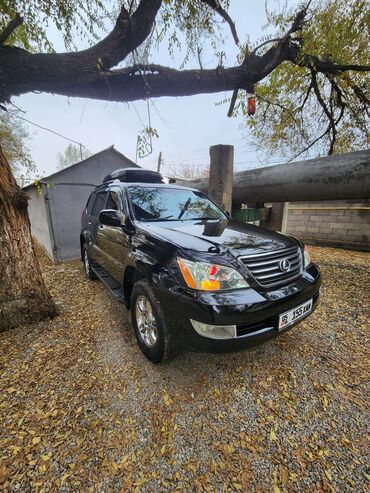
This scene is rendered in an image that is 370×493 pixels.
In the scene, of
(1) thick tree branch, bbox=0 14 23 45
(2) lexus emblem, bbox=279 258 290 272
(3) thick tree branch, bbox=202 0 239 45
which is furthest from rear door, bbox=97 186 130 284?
(3) thick tree branch, bbox=202 0 239 45

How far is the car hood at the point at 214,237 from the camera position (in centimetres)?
183

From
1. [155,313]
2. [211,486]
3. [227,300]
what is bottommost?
[211,486]

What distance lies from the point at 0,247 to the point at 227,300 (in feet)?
8.99

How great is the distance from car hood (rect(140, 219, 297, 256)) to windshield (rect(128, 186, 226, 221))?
21 cm

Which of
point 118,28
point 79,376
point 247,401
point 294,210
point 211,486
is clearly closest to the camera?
point 211,486

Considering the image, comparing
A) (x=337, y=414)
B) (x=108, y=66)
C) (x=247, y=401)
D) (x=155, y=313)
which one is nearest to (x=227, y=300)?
(x=155, y=313)

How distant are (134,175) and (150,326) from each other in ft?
11.0

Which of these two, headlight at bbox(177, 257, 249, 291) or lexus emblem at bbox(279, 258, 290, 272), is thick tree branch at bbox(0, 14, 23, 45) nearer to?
headlight at bbox(177, 257, 249, 291)

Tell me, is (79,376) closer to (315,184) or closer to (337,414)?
(337,414)

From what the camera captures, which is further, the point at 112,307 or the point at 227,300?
the point at 112,307

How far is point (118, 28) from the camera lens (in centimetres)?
425

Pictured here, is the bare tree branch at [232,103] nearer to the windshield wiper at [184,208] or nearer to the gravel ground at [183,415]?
the windshield wiper at [184,208]

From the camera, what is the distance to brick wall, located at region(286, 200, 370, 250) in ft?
21.7

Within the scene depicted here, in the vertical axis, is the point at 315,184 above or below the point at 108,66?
below
